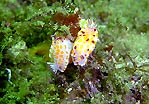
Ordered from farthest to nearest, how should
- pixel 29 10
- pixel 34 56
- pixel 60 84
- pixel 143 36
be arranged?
pixel 143 36 → pixel 29 10 → pixel 34 56 → pixel 60 84

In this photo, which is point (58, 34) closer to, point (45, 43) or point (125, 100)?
point (45, 43)

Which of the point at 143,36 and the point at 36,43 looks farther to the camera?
the point at 143,36

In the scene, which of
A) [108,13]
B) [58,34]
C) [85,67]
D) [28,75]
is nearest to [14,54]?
[28,75]

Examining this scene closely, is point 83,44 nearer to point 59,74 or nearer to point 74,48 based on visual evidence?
point 74,48
